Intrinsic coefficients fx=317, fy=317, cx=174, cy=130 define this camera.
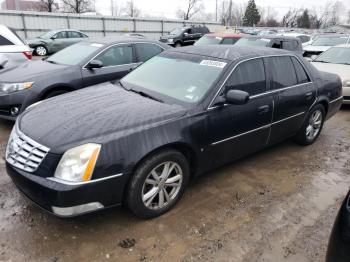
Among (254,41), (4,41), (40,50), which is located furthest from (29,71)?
(40,50)

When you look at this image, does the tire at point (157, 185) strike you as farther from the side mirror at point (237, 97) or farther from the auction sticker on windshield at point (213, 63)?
the auction sticker on windshield at point (213, 63)

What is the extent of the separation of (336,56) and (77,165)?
8.44 meters

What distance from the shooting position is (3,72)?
5719 mm

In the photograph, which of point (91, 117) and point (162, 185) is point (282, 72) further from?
point (91, 117)

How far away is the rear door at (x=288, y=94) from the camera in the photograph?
13.6ft

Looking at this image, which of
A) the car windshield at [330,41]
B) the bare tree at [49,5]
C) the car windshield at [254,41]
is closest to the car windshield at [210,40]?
the car windshield at [254,41]

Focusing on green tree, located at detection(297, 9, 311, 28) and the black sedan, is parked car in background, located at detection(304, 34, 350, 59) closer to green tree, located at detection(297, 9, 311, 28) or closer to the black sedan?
the black sedan

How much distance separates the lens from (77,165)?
2574 mm

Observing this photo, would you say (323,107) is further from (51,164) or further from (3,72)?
(3,72)

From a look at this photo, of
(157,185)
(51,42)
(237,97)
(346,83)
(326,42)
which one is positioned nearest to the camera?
(157,185)

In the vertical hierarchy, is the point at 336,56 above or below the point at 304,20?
below

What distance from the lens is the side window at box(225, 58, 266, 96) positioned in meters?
3.63

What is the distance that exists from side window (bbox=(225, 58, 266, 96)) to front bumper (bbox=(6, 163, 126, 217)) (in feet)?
5.68

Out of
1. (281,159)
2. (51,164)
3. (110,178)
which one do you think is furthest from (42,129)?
(281,159)
